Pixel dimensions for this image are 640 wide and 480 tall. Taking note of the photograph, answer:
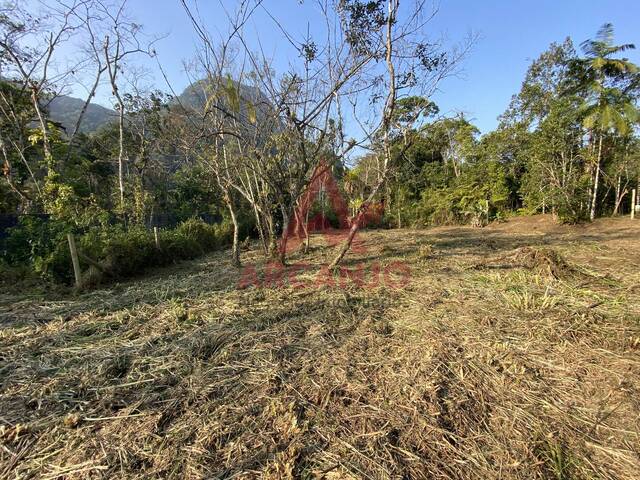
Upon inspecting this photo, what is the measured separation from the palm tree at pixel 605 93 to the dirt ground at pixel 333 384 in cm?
868

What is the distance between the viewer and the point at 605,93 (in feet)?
28.3

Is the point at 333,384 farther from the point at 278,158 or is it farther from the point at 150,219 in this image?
the point at 150,219

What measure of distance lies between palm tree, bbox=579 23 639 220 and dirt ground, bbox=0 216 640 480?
8.68 metres

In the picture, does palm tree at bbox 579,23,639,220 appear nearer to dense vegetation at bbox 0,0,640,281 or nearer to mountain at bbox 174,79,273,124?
dense vegetation at bbox 0,0,640,281

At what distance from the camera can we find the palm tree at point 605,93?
8406 millimetres

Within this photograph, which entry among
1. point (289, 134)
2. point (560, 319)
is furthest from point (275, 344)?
point (289, 134)

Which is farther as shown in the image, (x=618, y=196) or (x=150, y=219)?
(x=618, y=196)

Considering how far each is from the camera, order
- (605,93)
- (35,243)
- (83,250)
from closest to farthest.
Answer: (35,243) < (83,250) < (605,93)

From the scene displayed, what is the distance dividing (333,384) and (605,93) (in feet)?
41.0

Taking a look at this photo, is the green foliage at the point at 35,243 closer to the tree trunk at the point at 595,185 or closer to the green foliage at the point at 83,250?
the green foliage at the point at 83,250

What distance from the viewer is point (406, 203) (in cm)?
1362

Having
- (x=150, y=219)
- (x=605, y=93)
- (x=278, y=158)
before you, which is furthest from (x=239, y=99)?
(x=605, y=93)

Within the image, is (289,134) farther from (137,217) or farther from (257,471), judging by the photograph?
(137,217)

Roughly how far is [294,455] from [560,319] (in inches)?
87.5
